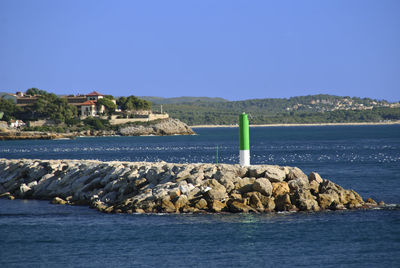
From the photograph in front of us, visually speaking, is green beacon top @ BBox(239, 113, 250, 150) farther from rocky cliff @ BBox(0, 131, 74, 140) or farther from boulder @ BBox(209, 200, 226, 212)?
rocky cliff @ BBox(0, 131, 74, 140)

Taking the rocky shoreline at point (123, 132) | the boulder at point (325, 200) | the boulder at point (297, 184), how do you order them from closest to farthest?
1. the boulder at point (325, 200)
2. the boulder at point (297, 184)
3. the rocky shoreline at point (123, 132)

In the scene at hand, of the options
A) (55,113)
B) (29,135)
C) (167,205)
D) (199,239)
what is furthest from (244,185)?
(55,113)

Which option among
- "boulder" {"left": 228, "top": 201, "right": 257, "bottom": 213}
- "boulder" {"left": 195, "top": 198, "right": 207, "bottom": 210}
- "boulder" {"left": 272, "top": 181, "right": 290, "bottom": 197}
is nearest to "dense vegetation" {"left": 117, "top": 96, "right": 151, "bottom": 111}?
"boulder" {"left": 272, "top": 181, "right": 290, "bottom": 197}

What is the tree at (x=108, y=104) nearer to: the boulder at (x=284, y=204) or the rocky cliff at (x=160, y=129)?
the rocky cliff at (x=160, y=129)

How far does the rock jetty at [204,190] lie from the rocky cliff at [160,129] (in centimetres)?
10528

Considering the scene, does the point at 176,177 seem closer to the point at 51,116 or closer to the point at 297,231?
the point at 297,231

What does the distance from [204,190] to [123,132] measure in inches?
4335

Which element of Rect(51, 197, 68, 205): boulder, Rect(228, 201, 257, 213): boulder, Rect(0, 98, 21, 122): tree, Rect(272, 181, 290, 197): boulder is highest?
Rect(0, 98, 21, 122): tree

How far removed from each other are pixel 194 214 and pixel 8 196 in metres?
10.2

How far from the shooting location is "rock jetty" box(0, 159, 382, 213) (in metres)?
20.3

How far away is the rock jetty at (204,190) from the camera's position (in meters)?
20.3

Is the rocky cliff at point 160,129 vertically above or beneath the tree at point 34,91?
beneath

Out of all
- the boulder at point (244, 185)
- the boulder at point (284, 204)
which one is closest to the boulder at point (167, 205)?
the boulder at point (244, 185)

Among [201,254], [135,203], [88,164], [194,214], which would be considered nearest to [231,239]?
[201,254]
